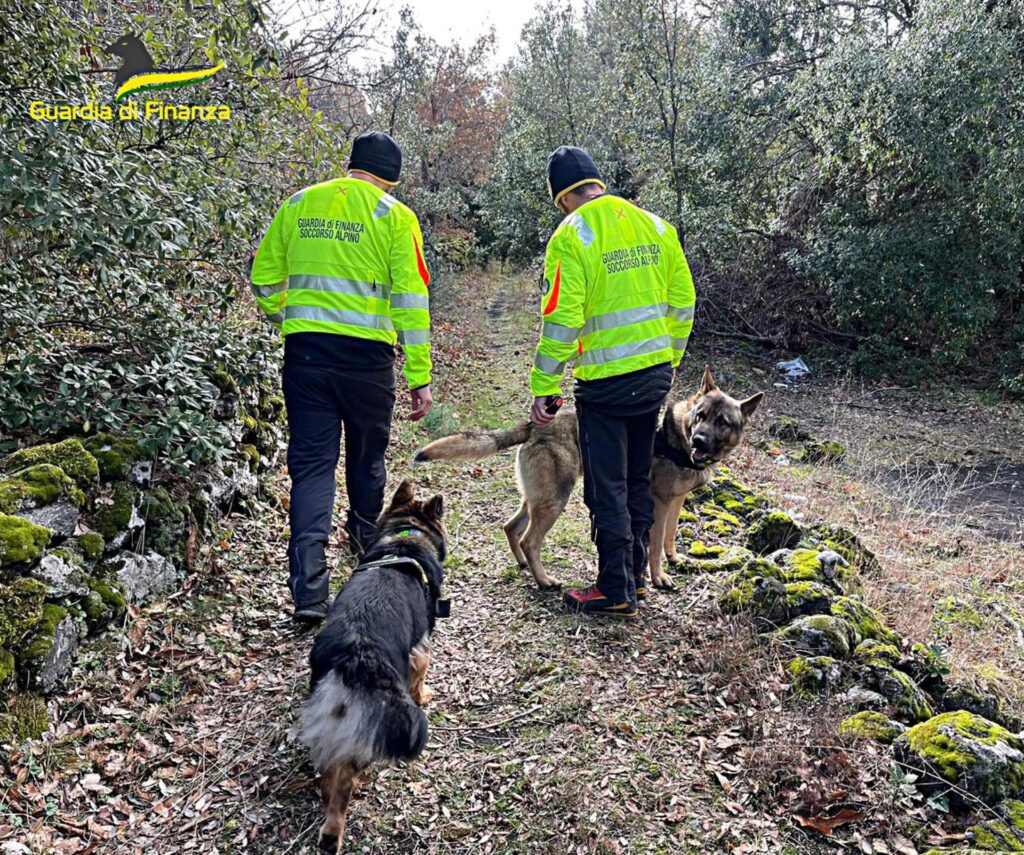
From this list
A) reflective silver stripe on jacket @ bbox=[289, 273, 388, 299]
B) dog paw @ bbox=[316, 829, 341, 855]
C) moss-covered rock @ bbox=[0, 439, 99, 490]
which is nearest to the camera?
dog paw @ bbox=[316, 829, 341, 855]

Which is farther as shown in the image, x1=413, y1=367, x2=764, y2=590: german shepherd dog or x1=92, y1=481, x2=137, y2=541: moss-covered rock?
x1=413, y1=367, x2=764, y2=590: german shepherd dog

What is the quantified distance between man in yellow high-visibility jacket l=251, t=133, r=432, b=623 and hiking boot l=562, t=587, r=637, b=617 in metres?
1.73

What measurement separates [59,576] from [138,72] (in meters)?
3.36

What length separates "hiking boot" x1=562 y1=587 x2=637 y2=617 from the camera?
4.31 meters

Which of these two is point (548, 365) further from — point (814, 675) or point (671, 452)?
point (814, 675)

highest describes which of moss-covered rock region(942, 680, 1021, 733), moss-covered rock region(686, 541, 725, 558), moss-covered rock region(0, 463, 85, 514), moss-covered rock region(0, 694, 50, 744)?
moss-covered rock region(0, 463, 85, 514)

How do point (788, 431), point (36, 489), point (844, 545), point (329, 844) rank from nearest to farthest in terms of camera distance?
point (329, 844), point (36, 489), point (844, 545), point (788, 431)

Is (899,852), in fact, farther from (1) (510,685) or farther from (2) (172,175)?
(2) (172,175)

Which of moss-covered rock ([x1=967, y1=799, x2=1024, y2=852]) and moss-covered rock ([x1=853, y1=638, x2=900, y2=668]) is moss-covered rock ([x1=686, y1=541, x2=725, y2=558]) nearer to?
moss-covered rock ([x1=853, y1=638, x2=900, y2=668])

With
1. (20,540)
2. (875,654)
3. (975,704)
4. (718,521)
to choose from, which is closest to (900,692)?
(875,654)

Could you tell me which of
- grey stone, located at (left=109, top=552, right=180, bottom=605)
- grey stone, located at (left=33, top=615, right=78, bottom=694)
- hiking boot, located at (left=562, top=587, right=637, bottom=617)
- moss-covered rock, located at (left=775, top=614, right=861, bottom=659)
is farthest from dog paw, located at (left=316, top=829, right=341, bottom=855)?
moss-covered rock, located at (left=775, top=614, right=861, bottom=659)

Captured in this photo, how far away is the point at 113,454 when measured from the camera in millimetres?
3785

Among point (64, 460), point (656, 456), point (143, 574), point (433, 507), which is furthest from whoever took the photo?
point (656, 456)

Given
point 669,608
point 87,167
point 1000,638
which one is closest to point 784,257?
point 1000,638
